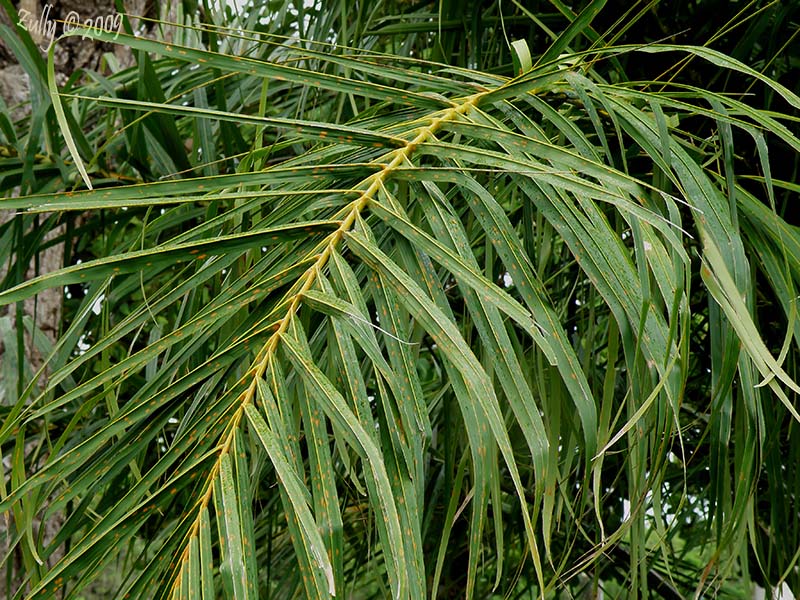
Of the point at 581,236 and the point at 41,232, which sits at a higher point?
the point at 581,236

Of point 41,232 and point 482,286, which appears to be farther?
point 41,232

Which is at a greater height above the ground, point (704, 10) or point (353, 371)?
point (704, 10)

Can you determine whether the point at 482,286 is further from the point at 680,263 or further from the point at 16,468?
the point at 16,468

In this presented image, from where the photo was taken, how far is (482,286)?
253 mm

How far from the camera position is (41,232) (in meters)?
0.63

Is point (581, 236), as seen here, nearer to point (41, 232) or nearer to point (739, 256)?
point (739, 256)

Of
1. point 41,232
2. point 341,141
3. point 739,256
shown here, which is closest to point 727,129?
point 739,256

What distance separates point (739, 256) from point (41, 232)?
19.5 inches

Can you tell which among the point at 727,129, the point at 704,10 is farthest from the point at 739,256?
the point at 704,10

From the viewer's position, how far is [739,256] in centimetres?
33

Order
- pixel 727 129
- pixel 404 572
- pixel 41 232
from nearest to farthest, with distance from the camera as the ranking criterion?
pixel 404 572
pixel 727 129
pixel 41 232

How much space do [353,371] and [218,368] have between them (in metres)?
0.04

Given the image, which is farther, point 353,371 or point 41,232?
point 41,232

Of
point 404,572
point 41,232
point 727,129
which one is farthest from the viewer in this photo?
point 41,232
